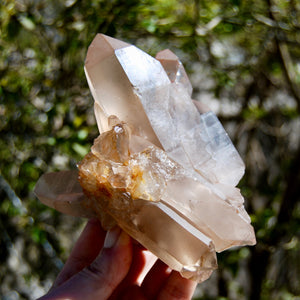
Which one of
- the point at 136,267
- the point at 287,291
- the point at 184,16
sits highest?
the point at 184,16

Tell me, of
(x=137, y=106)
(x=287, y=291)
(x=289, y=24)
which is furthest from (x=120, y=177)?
(x=287, y=291)

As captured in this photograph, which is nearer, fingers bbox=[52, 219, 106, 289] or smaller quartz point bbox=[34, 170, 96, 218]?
smaller quartz point bbox=[34, 170, 96, 218]

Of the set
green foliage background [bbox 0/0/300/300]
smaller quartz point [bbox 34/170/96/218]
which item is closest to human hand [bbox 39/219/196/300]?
smaller quartz point [bbox 34/170/96/218]

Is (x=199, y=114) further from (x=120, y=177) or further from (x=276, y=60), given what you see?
(x=276, y=60)

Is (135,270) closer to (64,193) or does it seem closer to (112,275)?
(112,275)

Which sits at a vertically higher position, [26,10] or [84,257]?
[26,10]

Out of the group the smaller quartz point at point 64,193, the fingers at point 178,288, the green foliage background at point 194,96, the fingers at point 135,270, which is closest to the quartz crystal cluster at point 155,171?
the smaller quartz point at point 64,193

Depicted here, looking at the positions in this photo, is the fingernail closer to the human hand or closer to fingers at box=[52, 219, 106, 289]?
the human hand

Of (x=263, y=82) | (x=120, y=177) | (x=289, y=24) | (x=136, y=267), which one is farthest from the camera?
(x=263, y=82)
